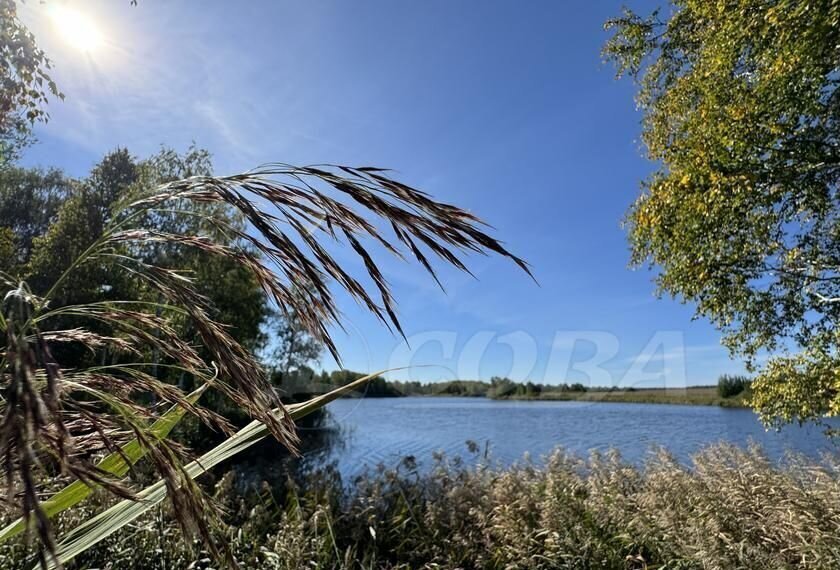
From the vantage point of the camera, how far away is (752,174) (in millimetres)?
4547

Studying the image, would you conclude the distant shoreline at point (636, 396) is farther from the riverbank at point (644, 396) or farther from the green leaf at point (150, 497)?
the green leaf at point (150, 497)

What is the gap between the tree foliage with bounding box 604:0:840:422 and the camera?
14.1ft

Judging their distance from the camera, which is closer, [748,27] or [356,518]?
[356,518]

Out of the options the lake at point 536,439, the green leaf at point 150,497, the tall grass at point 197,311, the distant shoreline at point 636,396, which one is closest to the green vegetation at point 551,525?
the green leaf at point 150,497

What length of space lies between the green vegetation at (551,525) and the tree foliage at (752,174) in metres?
1.93

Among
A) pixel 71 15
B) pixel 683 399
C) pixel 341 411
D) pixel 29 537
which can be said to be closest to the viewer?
pixel 29 537

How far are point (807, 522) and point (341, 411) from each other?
17.7m

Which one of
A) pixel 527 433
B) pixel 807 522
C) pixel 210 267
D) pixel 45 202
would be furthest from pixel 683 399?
pixel 45 202

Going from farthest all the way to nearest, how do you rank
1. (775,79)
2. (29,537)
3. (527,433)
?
(527,433) → (775,79) → (29,537)

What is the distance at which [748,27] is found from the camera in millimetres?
4242

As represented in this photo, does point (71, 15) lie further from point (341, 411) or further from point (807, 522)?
point (341, 411)

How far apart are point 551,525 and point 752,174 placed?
3.84 metres

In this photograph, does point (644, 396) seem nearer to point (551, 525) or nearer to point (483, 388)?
point (483, 388)

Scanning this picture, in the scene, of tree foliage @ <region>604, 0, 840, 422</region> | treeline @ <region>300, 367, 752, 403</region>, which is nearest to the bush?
treeline @ <region>300, 367, 752, 403</region>
